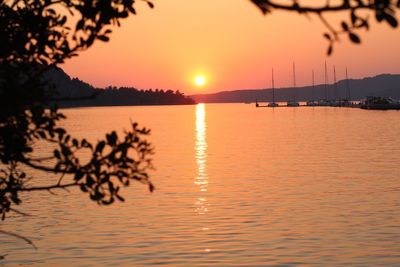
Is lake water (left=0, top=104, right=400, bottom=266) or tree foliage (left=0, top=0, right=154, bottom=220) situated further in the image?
lake water (left=0, top=104, right=400, bottom=266)

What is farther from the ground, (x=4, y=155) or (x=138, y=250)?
(x=4, y=155)

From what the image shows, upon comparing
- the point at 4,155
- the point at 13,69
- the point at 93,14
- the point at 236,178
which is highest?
the point at 93,14

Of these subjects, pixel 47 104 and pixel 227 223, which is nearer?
pixel 47 104

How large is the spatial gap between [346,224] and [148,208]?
8829 mm

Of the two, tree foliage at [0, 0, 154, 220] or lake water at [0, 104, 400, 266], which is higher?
tree foliage at [0, 0, 154, 220]

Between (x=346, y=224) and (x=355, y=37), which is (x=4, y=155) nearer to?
(x=355, y=37)

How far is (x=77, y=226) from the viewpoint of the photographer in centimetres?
2938

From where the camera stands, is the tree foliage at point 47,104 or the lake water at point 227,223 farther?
the lake water at point 227,223

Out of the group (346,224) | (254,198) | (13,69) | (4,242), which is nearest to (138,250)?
(4,242)

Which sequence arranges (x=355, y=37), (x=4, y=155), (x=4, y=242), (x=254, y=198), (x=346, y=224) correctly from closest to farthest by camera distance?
(x=355, y=37)
(x=4, y=155)
(x=4, y=242)
(x=346, y=224)
(x=254, y=198)

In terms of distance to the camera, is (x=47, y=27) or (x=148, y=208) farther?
(x=148, y=208)

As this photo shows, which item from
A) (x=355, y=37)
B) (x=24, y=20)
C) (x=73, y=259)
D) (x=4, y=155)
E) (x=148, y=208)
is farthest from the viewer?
(x=148, y=208)

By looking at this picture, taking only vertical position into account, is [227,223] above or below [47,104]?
below

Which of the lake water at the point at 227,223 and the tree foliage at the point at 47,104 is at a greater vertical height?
the tree foliage at the point at 47,104
